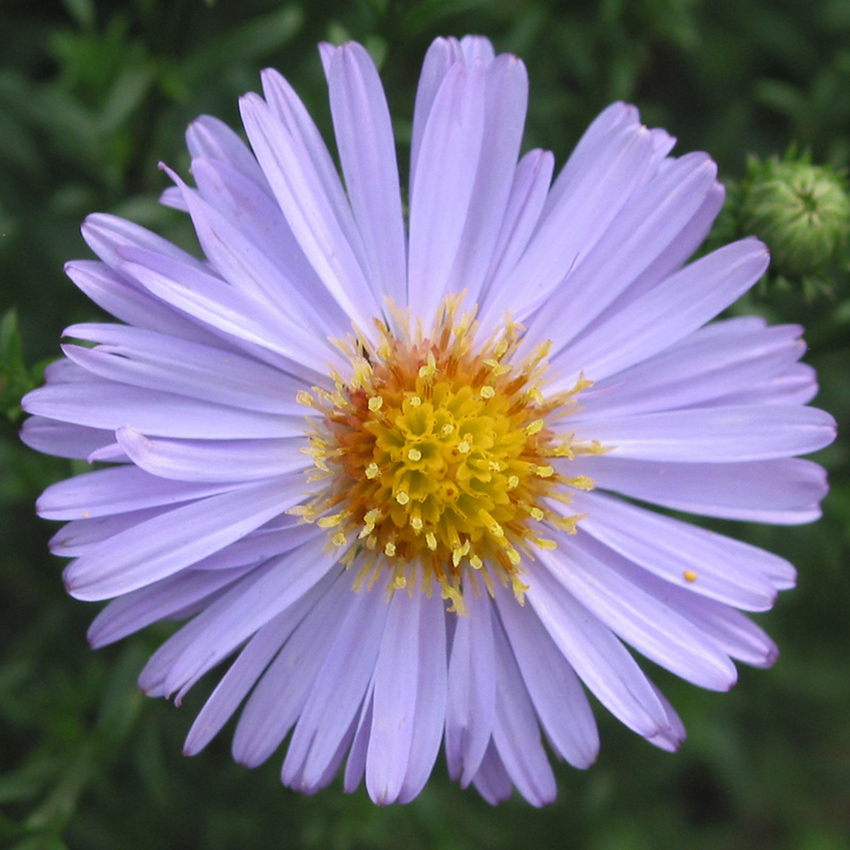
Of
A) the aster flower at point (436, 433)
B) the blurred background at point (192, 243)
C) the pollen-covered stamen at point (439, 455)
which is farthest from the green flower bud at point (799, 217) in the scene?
the pollen-covered stamen at point (439, 455)

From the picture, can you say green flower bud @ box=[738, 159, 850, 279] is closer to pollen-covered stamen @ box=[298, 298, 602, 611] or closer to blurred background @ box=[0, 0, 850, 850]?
blurred background @ box=[0, 0, 850, 850]

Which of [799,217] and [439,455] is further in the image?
[799,217]

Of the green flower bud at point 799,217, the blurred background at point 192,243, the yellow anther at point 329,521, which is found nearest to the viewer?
the yellow anther at point 329,521

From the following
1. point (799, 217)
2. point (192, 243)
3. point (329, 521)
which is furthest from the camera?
point (192, 243)

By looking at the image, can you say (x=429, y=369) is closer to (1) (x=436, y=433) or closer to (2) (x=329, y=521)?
(1) (x=436, y=433)

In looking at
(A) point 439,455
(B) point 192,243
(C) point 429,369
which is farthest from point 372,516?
(B) point 192,243

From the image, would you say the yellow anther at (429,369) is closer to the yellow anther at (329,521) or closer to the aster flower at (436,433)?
the aster flower at (436,433)

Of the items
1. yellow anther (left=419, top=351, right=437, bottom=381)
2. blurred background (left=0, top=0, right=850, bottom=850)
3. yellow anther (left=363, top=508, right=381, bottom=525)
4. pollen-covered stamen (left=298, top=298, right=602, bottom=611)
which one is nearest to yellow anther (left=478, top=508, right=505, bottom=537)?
pollen-covered stamen (left=298, top=298, right=602, bottom=611)
